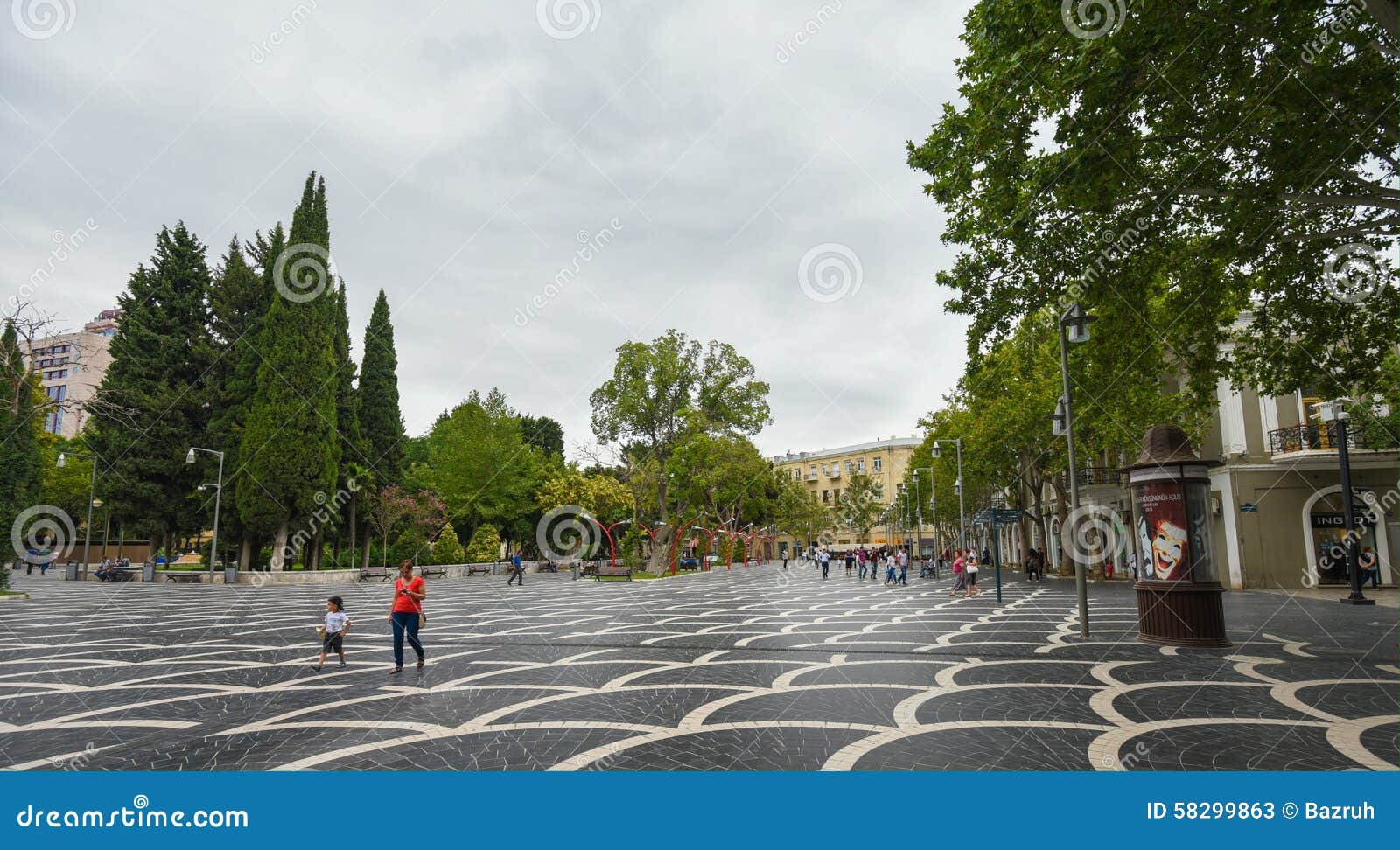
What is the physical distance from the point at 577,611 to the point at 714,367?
25.2 m

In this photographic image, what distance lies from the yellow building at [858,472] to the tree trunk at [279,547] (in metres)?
63.4

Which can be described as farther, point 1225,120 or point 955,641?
point 955,641

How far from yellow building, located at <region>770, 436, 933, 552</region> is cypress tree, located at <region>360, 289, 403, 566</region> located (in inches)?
2191

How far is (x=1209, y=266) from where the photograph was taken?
482 inches

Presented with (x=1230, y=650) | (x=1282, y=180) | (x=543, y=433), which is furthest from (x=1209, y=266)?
(x=543, y=433)

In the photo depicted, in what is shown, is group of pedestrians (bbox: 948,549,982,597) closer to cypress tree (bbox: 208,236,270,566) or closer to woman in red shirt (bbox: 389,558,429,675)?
woman in red shirt (bbox: 389,558,429,675)

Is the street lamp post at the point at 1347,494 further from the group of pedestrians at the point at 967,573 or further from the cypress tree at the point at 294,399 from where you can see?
the cypress tree at the point at 294,399

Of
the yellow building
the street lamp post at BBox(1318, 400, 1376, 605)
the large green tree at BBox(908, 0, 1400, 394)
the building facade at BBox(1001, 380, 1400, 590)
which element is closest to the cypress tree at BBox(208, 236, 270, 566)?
the large green tree at BBox(908, 0, 1400, 394)

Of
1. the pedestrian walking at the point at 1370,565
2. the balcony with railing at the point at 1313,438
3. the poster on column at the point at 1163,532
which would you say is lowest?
the pedestrian walking at the point at 1370,565

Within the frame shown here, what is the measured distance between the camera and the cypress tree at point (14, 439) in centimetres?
2302

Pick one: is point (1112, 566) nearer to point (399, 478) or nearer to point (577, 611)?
point (577, 611)

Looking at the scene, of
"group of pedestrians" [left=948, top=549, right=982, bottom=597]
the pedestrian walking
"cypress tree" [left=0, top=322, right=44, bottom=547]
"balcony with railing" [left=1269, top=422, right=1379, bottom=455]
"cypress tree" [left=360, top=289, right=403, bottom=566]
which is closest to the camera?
"cypress tree" [left=0, top=322, right=44, bottom=547]

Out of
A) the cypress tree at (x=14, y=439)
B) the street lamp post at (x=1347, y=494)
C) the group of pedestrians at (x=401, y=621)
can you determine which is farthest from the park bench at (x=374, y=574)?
the street lamp post at (x=1347, y=494)

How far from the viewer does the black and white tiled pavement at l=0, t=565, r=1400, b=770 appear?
5859 mm
